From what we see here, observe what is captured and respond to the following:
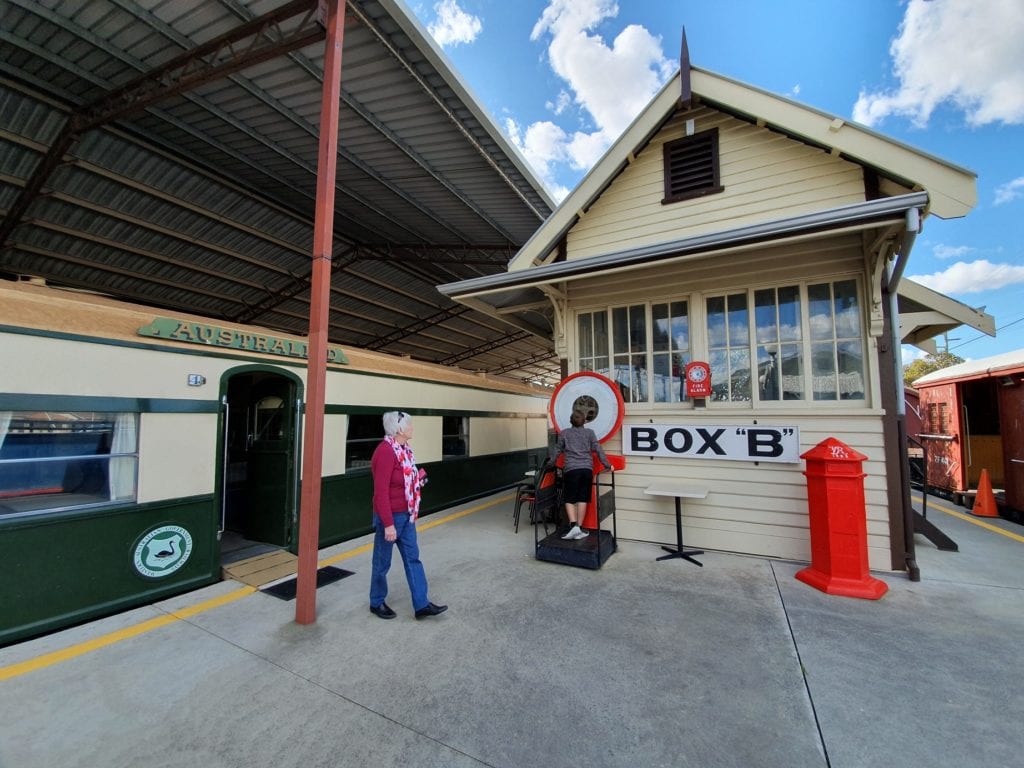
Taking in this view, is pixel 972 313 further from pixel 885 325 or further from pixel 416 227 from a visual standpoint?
pixel 416 227

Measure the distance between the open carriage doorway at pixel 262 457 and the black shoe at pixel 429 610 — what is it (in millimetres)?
2435

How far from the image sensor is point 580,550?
4473 millimetres

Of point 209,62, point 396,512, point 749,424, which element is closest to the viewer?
point 396,512

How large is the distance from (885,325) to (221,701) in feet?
20.6

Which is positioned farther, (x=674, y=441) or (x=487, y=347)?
(x=487, y=347)

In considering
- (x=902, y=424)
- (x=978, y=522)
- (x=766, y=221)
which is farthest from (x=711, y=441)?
(x=978, y=522)

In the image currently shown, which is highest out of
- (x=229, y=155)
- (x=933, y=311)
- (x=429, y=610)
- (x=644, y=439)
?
(x=229, y=155)

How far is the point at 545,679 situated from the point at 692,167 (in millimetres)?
5578

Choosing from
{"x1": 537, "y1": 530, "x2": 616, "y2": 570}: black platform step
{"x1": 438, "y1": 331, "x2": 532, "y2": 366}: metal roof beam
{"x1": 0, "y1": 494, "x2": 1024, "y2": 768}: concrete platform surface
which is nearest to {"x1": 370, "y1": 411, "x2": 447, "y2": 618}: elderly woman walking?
{"x1": 0, "y1": 494, "x2": 1024, "y2": 768}: concrete platform surface

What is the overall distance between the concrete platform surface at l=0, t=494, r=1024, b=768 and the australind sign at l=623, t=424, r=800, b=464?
4.03ft

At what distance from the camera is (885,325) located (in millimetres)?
4387

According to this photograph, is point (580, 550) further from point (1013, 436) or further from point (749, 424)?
point (1013, 436)

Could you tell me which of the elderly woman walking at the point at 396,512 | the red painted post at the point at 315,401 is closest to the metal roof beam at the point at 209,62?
the red painted post at the point at 315,401

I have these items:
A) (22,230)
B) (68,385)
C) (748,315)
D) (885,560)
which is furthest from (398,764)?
(22,230)
